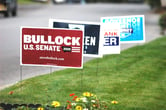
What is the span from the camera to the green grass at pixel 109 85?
9.00 meters

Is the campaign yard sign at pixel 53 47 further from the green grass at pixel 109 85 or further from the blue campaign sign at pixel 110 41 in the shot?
the blue campaign sign at pixel 110 41

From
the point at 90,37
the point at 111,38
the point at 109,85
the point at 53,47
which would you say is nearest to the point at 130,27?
the point at 111,38

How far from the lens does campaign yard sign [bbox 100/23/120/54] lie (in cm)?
1154

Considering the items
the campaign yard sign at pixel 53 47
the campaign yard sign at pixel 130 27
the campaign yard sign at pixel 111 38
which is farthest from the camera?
the campaign yard sign at pixel 130 27

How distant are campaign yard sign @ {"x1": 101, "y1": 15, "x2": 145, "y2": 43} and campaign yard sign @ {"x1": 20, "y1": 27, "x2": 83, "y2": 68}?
390 centimetres

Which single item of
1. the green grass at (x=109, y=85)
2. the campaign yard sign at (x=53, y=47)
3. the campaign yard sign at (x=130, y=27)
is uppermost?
the campaign yard sign at (x=130, y=27)

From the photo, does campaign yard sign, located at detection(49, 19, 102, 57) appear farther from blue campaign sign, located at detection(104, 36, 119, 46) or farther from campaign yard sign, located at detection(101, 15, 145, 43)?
campaign yard sign, located at detection(101, 15, 145, 43)

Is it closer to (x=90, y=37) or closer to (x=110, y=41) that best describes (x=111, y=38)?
(x=110, y=41)

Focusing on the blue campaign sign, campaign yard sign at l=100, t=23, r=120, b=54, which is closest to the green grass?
campaign yard sign at l=100, t=23, r=120, b=54

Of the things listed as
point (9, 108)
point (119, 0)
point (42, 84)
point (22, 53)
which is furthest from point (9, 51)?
point (119, 0)

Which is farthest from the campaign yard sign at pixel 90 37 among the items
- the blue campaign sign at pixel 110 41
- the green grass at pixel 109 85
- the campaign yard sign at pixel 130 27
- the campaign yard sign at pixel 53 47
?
the campaign yard sign at pixel 130 27

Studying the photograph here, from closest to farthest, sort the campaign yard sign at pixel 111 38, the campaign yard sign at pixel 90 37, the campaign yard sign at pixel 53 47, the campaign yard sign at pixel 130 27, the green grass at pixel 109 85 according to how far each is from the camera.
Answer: the campaign yard sign at pixel 53 47 → the green grass at pixel 109 85 → the campaign yard sign at pixel 90 37 → the campaign yard sign at pixel 111 38 → the campaign yard sign at pixel 130 27

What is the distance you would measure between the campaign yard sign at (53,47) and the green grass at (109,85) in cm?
59

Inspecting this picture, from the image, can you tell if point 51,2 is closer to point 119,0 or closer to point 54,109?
point 119,0
